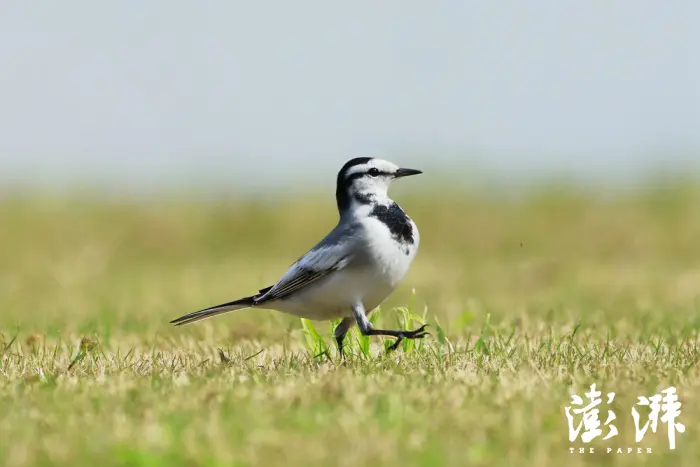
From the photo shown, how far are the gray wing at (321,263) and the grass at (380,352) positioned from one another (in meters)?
0.40

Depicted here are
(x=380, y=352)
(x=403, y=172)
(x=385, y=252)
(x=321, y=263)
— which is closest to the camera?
(x=385, y=252)

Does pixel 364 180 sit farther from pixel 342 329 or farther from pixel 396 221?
pixel 342 329

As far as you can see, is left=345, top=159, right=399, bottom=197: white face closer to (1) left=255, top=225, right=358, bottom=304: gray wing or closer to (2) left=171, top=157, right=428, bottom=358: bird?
(2) left=171, top=157, right=428, bottom=358: bird

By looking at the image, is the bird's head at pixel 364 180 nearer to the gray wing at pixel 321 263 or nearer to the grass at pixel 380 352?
the gray wing at pixel 321 263

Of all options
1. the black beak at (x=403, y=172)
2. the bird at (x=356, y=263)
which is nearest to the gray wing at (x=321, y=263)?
the bird at (x=356, y=263)

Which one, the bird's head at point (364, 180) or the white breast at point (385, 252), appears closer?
the white breast at point (385, 252)

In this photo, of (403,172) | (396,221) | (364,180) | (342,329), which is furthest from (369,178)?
(342,329)

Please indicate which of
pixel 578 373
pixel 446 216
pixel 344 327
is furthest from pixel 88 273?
pixel 578 373

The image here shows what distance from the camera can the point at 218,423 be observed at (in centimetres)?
450

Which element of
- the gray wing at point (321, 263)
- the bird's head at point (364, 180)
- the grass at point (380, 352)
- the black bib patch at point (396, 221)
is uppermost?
the bird's head at point (364, 180)

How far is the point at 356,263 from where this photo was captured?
242 inches

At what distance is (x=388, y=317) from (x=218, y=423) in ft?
15.3

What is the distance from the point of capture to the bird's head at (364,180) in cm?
650

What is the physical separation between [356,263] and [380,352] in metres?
0.63
